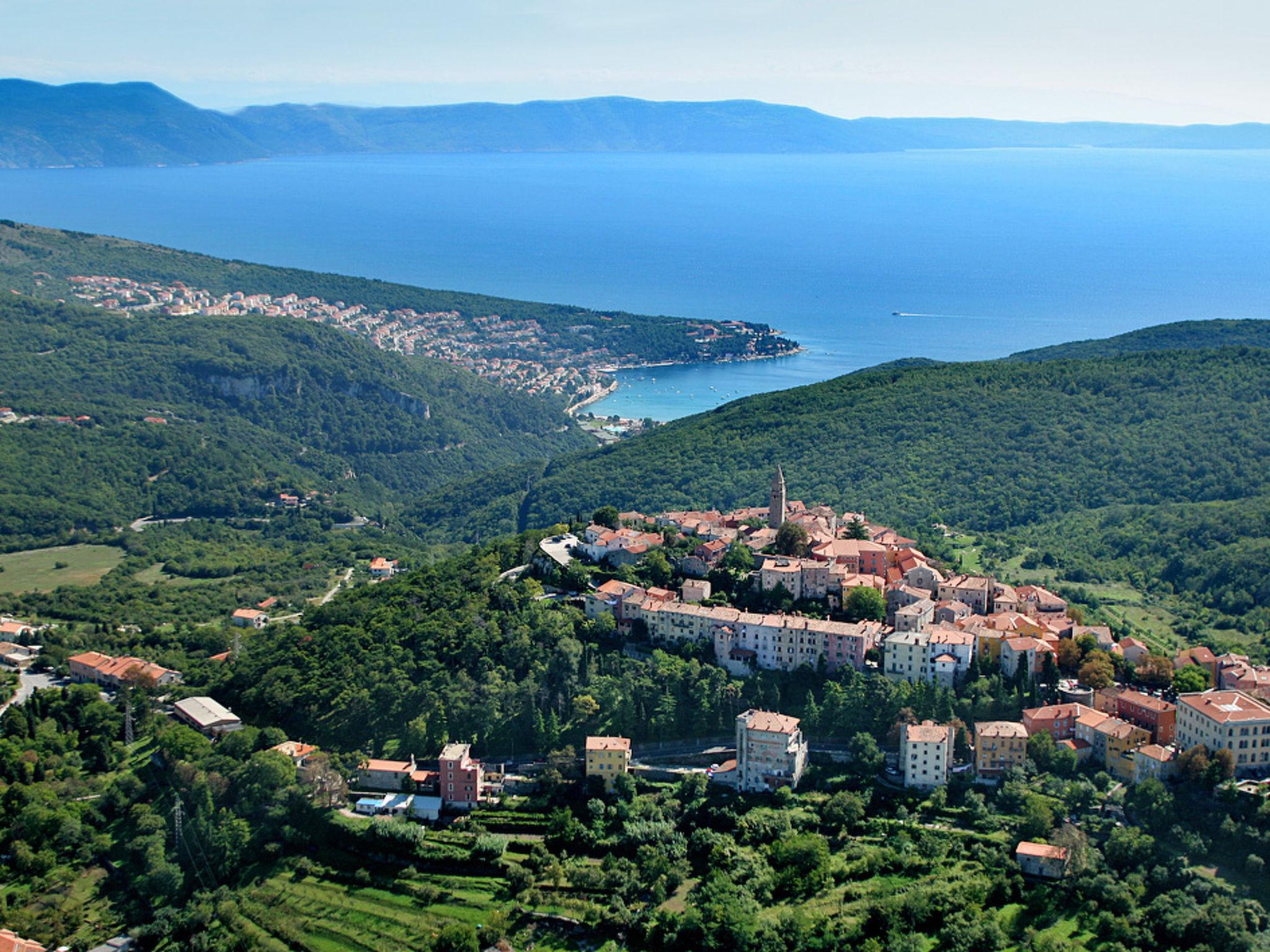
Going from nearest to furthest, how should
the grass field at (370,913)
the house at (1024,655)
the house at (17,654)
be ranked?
the grass field at (370,913) < the house at (1024,655) < the house at (17,654)

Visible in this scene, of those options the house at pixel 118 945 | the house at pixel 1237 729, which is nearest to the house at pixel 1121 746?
the house at pixel 1237 729

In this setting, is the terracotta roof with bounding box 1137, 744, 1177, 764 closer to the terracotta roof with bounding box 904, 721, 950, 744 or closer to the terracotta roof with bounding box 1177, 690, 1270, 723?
the terracotta roof with bounding box 1177, 690, 1270, 723

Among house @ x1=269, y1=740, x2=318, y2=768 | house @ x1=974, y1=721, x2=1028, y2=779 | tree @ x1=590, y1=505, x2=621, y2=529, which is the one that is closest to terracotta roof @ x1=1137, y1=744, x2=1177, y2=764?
house @ x1=974, y1=721, x2=1028, y2=779

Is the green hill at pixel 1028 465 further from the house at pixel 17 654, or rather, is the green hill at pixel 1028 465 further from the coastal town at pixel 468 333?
the coastal town at pixel 468 333

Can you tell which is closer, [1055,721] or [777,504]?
[1055,721]

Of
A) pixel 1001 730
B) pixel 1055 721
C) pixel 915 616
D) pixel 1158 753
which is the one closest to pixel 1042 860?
pixel 1001 730

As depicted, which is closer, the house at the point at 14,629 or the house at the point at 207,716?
the house at the point at 207,716

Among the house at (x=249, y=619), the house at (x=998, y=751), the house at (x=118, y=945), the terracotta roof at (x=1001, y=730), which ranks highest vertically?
the terracotta roof at (x=1001, y=730)

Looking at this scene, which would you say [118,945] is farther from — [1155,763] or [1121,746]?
[1155,763]
